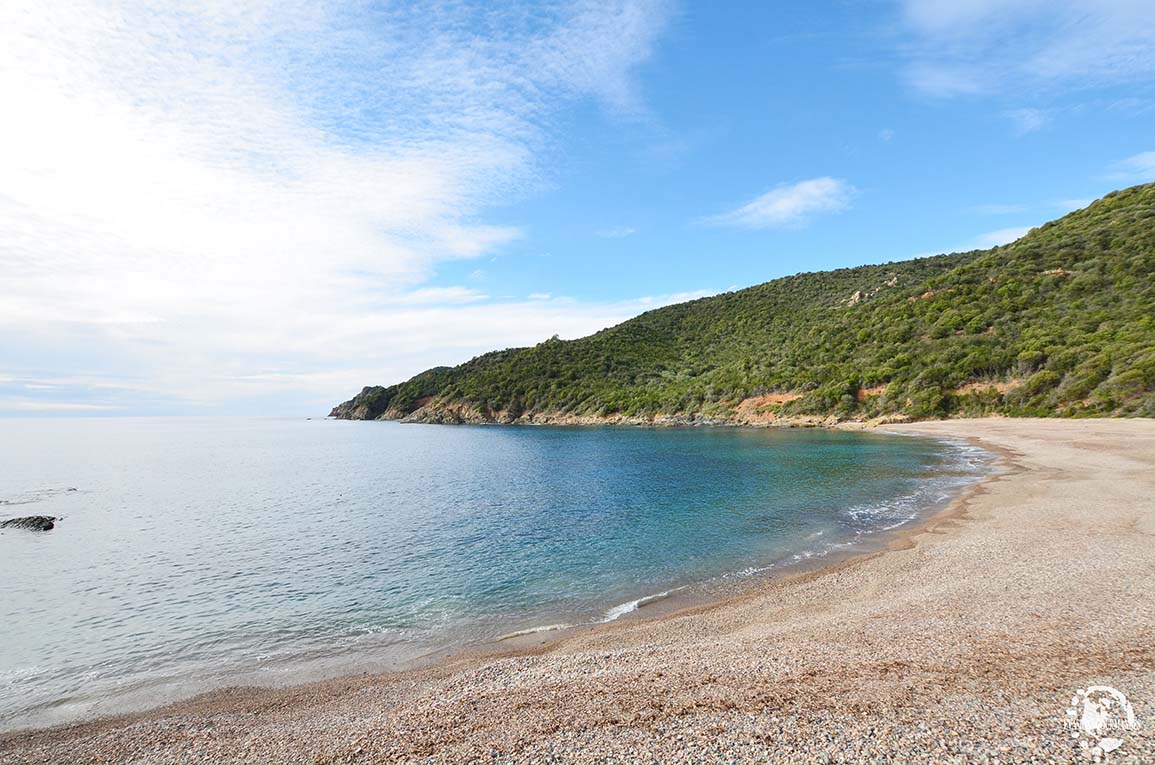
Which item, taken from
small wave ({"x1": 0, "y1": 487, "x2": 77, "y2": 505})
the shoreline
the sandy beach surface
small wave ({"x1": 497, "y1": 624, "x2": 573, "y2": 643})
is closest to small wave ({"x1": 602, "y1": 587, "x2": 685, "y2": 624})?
the shoreline

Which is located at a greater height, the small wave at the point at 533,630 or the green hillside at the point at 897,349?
the green hillside at the point at 897,349

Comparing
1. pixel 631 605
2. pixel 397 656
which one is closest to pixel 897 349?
pixel 631 605

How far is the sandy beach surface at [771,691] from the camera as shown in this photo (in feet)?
22.6

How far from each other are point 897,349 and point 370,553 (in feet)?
277

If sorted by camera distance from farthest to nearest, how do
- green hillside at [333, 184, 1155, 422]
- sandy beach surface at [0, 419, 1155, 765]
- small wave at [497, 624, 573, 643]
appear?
green hillside at [333, 184, 1155, 422] → small wave at [497, 624, 573, 643] → sandy beach surface at [0, 419, 1155, 765]

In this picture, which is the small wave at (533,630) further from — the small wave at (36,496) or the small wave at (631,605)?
the small wave at (36,496)

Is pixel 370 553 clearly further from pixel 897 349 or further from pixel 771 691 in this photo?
pixel 897 349

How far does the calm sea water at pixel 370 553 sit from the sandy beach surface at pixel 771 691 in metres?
2.32

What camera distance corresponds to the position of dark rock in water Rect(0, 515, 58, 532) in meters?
28.4

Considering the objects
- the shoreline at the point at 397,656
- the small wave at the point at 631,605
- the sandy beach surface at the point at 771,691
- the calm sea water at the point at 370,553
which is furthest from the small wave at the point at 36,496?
the small wave at the point at 631,605

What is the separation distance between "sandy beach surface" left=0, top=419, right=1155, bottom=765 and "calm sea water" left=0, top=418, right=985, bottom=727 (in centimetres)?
232

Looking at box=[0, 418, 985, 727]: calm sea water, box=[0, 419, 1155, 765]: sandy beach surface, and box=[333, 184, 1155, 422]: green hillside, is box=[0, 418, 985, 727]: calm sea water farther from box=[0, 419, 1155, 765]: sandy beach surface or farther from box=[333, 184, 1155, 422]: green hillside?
box=[333, 184, 1155, 422]: green hillside

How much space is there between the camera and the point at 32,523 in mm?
28781

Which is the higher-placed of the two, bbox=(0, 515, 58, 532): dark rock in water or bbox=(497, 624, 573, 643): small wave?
bbox=(0, 515, 58, 532): dark rock in water
